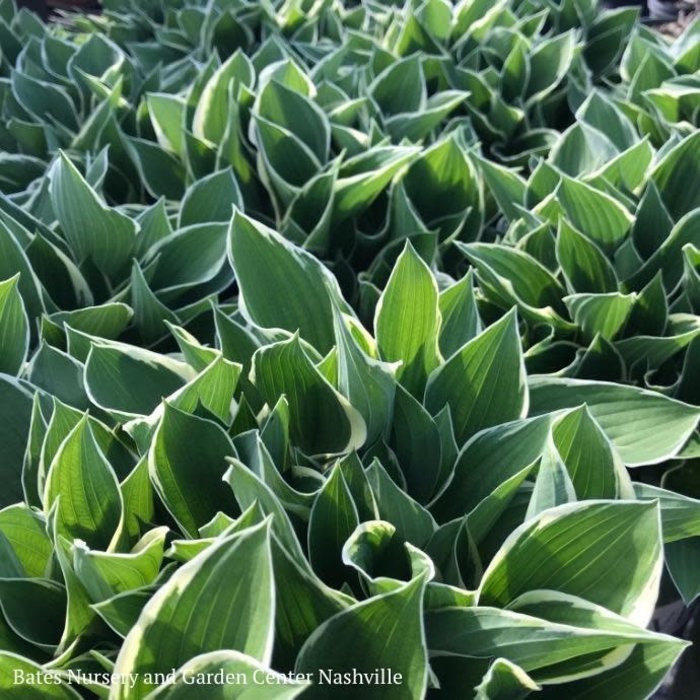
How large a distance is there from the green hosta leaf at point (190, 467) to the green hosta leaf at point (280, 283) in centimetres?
18

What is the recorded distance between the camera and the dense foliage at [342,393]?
0.51 metres

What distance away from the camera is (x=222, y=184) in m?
1.01

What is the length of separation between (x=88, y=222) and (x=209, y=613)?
1.86 ft

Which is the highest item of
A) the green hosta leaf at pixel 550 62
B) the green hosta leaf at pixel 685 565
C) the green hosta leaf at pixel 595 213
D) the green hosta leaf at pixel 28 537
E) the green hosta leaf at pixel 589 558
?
the green hosta leaf at pixel 550 62

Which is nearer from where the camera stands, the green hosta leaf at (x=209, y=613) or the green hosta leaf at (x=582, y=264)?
the green hosta leaf at (x=209, y=613)

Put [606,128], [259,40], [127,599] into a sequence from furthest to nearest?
[259,40] < [606,128] < [127,599]

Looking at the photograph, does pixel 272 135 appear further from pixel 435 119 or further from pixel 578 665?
pixel 578 665

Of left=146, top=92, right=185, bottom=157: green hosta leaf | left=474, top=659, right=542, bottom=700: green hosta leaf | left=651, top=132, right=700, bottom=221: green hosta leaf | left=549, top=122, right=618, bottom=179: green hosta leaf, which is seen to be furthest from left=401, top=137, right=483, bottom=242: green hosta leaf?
left=474, top=659, right=542, bottom=700: green hosta leaf

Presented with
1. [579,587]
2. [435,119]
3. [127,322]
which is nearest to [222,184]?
[127,322]

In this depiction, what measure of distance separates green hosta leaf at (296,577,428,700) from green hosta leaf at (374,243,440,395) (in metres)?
0.27

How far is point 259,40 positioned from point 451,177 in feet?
2.58

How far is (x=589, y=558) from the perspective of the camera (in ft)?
1.82

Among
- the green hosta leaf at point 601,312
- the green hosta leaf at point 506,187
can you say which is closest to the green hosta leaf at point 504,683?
the green hosta leaf at point 601,312

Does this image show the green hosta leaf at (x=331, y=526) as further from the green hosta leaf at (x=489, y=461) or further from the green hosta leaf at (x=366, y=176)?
the green hosta leaf at (x=366, y=176)
